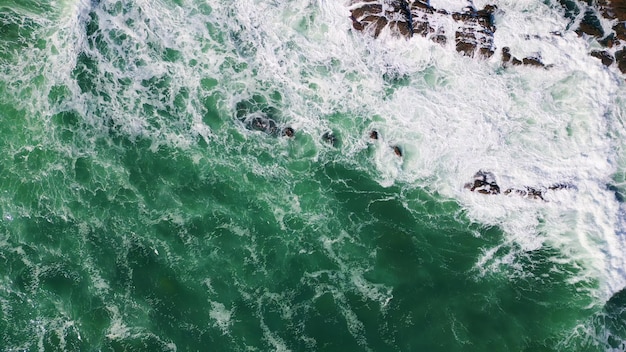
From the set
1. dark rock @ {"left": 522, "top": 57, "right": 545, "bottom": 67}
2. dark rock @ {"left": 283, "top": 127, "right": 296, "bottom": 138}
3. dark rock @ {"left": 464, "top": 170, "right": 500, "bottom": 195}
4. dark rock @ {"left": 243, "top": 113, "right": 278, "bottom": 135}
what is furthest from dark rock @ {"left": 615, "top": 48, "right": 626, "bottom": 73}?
dark rock @ {"left": 243, "top": 113, "right": 278, "bottom": 135}

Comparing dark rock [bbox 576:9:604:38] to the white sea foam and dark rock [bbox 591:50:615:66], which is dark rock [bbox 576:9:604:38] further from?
dark rock [bbox 591:50:615:66]

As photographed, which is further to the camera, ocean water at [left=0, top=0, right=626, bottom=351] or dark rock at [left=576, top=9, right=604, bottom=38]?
dark rock at [left=576, top=9, right=604, bottom=38]

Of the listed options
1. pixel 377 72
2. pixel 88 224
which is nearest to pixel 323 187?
pixel 377 72

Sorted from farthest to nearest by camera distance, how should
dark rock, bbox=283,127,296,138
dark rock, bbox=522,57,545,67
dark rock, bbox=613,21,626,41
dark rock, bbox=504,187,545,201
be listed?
dark rock, bbox=613,21,626,41, dark rock, bbox=522,57,545,67, dark rock, bbox=283,127,296,138, dark rock, bbox=504,187,545,201

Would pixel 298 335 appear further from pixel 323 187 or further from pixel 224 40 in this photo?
pixel 224 40

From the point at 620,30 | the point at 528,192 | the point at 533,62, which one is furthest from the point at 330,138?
the point at 620,30

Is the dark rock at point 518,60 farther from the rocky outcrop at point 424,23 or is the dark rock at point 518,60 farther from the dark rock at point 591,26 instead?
the dark rock at point 591,26

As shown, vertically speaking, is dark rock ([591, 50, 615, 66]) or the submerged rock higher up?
dark rock ([591, 50, 615, 66])
